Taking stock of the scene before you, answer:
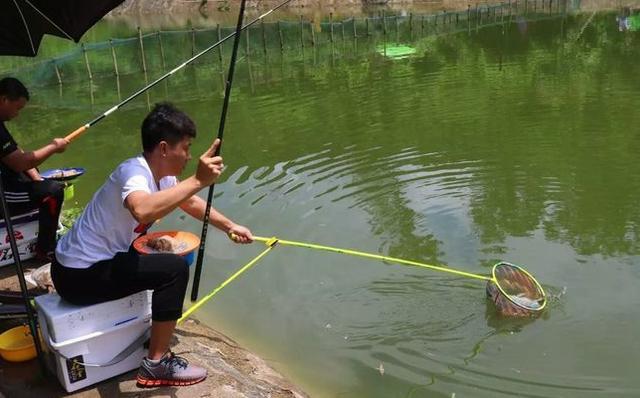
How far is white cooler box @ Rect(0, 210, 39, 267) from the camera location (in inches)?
167

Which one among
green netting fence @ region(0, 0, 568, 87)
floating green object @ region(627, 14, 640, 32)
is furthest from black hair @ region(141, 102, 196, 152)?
floating green object @ region(627, 14, 640, 32)

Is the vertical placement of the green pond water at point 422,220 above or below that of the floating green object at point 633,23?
below

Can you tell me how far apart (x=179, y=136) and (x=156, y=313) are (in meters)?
0.81

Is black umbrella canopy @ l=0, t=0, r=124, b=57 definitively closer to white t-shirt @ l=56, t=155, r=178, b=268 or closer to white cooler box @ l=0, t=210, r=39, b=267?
white cooler box @ l=0, t=210, r=39, b=267

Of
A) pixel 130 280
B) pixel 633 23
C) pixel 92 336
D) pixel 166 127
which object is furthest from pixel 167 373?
pixel 633 23

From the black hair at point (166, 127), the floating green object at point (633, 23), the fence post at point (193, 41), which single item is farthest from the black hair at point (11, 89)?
the floating green object at point (633, 23)

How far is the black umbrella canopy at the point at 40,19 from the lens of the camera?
157 inches

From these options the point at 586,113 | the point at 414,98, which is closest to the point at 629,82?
the point at 586,113

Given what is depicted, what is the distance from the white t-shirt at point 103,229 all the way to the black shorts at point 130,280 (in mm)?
37

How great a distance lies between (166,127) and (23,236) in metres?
2.41

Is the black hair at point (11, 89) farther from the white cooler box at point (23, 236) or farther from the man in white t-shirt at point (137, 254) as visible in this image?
the man in white t-shirt at point (137, 254)

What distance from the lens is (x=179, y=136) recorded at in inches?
103

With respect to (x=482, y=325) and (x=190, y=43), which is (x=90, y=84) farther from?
(x=482, y=325)


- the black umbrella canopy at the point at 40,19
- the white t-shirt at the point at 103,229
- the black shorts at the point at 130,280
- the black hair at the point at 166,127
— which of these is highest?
the black umbrella canopy at the point at 40,19
